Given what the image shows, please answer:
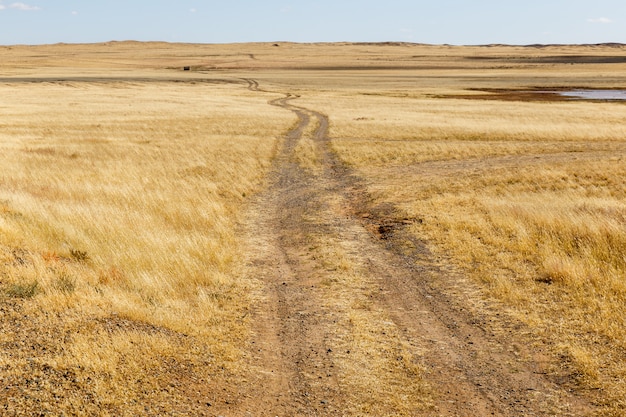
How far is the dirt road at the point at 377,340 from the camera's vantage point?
7500mm

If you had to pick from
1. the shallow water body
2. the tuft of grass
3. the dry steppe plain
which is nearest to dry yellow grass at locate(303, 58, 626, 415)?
the dry steppe plain

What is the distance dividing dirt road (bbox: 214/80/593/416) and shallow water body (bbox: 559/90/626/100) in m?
67.4

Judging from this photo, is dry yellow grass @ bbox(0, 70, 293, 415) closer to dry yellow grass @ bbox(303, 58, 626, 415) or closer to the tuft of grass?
the tuft of grass

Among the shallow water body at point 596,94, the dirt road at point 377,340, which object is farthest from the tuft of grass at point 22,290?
the shallow water body at point 596,94

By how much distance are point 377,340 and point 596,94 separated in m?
80.8

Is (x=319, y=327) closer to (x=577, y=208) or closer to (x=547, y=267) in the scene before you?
(x=547, y=267)

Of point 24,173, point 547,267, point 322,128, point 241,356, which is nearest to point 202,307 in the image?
point 241,356

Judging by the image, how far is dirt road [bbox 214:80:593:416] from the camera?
24.6 ft

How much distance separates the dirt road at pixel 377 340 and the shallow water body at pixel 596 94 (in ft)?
221

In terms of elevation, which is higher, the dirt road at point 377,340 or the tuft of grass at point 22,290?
the tuft of grass at point 22,290

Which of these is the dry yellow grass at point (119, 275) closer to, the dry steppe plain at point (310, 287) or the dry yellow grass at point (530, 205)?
the dry steppe plain at point (310, 287)

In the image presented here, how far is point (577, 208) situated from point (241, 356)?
42.8 ft

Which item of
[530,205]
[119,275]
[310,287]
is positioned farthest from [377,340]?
[530,205]

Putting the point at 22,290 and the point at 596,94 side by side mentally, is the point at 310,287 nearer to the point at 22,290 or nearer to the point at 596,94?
the point at 22,290
